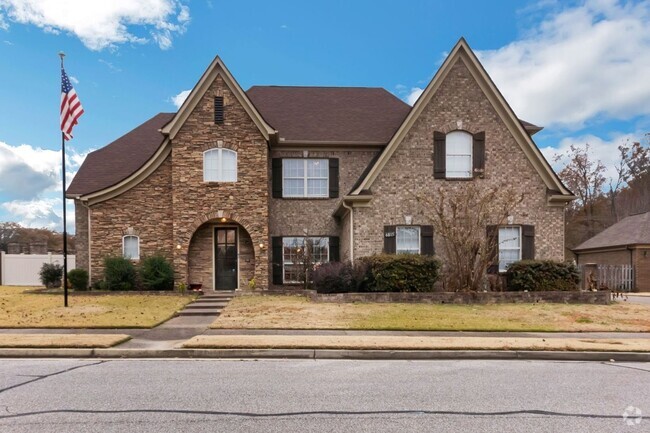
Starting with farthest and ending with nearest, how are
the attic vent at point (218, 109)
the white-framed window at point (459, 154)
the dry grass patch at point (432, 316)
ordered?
the white-framed window at point (459, 154)
the attic vent at point (218, 109)
the dry grass patch at point (432, 316)

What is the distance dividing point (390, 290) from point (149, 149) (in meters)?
14.9

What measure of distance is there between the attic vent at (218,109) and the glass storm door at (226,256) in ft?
15.0

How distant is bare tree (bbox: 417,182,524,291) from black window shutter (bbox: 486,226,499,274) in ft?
0.18

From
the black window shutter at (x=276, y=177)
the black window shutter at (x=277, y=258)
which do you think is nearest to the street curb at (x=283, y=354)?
the black window shutter at (x=277, y=258)

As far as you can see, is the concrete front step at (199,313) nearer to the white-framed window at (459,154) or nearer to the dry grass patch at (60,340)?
the dry grass patch at (60,340)

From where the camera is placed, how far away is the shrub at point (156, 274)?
18.2m

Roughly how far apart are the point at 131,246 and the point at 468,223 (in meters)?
13.7

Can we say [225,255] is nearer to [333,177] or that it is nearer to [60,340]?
[333,177]

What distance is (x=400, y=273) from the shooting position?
53.7 feet

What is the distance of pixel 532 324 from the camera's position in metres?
12.5

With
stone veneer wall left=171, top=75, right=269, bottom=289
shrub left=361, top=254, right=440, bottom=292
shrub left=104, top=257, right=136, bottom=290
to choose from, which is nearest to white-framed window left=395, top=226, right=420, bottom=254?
shrub left=361, top=254, right=440, bottom=292

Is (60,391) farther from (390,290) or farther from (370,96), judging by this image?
(370,96)

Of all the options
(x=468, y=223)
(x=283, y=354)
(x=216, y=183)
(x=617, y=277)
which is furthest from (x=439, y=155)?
(x=617, y=277)

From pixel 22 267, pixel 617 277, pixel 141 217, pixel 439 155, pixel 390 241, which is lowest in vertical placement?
pixel 617 277
